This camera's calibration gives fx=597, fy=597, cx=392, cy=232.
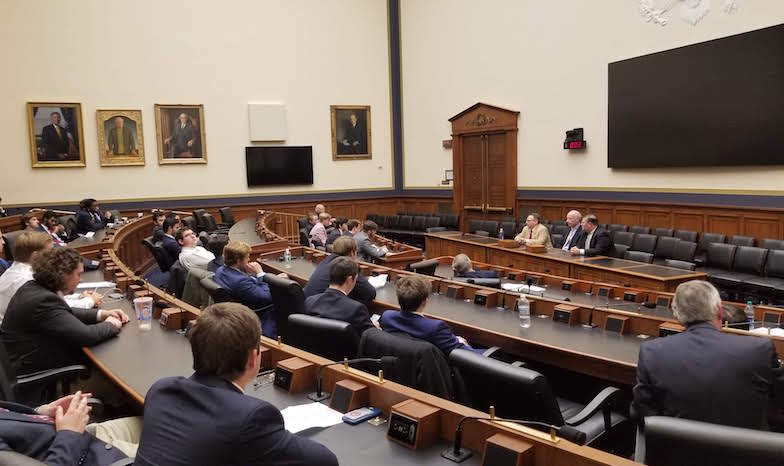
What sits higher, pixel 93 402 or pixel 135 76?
pixel 135 76

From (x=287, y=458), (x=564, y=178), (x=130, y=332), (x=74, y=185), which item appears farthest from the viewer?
(x=74, y=185)

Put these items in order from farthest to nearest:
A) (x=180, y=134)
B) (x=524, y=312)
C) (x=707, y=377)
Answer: (x=180, y=134)
(x=524, y=312)
(x=707, y=377)

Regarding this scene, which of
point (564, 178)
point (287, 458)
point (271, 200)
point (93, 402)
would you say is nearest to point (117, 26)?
point (271, 200)

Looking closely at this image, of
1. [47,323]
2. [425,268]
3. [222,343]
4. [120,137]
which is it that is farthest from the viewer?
[120,137]

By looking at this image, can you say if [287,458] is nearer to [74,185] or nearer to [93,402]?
[93,402]

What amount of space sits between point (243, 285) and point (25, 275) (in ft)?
5.09

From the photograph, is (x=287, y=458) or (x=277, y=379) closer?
(x=287, y=458)

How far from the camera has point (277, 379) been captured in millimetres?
2754

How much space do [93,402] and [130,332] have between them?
1.00 m

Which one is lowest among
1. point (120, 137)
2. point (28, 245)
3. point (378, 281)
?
point (378, 281)

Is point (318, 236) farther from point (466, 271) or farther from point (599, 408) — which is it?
point (599, 408)

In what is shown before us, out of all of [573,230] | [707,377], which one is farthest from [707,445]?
[573,230]

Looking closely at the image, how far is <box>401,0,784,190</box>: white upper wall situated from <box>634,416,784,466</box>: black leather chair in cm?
775

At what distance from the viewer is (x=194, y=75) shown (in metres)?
13.8
